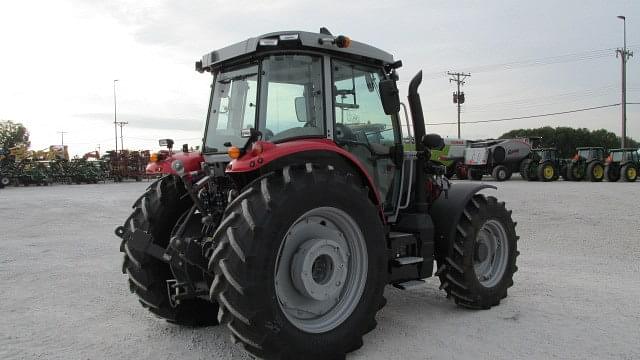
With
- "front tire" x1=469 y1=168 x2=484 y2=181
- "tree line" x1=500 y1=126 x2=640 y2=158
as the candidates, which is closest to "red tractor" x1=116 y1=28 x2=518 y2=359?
"front tire" x1=469 y1=168 x2=484 y2=181

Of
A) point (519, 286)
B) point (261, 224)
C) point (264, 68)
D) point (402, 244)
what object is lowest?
point (519, 286)

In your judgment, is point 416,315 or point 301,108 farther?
point 416,315

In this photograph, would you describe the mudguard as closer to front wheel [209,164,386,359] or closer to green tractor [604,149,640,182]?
front wheel [209,164,386,359]

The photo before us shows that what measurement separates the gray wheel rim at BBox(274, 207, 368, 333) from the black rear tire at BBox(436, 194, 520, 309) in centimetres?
137

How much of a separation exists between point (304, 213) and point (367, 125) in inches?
55.7

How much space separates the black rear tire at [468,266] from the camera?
16.8 feet

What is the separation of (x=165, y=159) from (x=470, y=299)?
10.4 feet

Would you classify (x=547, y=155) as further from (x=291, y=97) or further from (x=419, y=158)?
(x=291, y=97)

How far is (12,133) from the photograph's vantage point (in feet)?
281

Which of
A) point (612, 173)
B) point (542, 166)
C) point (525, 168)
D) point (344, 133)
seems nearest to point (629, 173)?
point (612, 173)

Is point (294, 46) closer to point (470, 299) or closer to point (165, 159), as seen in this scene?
point (165, 159)

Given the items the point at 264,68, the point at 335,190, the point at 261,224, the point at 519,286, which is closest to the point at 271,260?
the point at 261,224

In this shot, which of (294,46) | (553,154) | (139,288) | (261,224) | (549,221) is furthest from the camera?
(553,154)

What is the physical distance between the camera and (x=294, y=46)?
4.20 metres
